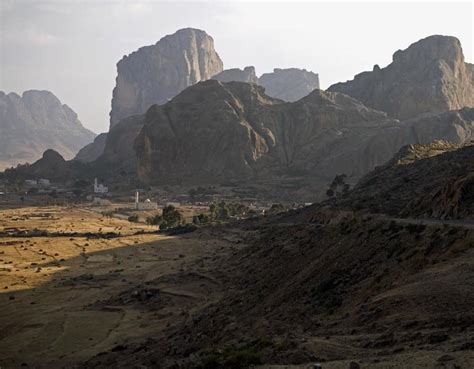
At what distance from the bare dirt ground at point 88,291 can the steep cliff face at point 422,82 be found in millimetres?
129983

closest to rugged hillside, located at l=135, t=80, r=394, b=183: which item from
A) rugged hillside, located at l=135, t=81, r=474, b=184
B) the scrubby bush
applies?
rugged hillside, located at l=135, t=81, r=474, b=184

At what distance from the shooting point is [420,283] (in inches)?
698

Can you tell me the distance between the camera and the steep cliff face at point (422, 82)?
581 feet

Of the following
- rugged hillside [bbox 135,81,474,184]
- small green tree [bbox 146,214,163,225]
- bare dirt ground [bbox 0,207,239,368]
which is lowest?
bare dirt ground [bbox 0,207,239,368]

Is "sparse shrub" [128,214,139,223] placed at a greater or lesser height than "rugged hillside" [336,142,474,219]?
lesser

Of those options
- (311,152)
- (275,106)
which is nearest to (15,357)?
(311,152)

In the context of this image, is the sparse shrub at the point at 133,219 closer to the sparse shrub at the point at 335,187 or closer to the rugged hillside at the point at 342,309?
the sparse shrub at the point at 335,187

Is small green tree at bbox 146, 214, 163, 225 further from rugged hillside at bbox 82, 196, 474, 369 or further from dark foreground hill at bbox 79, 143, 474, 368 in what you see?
rugged hillside at bbox 82, 196, 474, 369

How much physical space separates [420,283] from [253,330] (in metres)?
5.85

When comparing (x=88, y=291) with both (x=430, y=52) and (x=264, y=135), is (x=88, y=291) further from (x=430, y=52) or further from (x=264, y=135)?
(x=430, y=52)

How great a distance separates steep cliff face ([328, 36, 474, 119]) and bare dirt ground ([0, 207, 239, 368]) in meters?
130

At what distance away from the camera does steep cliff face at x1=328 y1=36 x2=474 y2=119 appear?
17712 cm

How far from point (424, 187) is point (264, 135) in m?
126

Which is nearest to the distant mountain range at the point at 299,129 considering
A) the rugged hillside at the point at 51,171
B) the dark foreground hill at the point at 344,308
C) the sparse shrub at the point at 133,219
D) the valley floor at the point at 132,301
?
the rugged hillside at the point at 51,171
